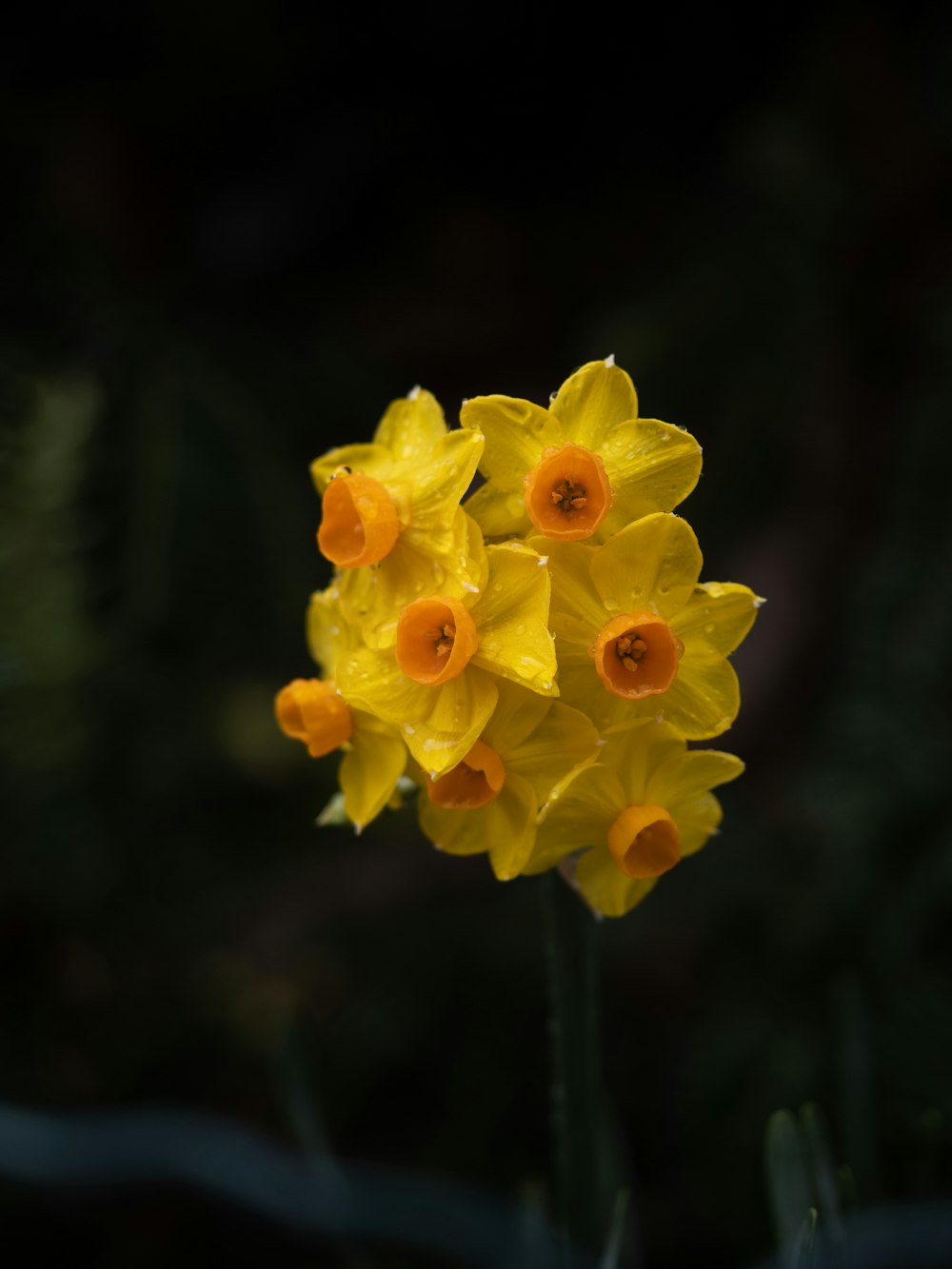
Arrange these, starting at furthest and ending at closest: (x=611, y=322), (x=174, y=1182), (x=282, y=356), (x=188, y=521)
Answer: (x=282, y=356) → (x=611, y=322) → (x=188, y=521) → (x=174, y=1182)

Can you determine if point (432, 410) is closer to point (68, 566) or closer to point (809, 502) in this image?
point (68, 566)

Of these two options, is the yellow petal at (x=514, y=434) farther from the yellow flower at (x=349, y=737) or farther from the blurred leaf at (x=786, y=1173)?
the blurred leaf at (x=786, y=1173)

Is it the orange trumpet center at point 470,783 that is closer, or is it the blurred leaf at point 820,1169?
the orange trumpet center at point 470,783

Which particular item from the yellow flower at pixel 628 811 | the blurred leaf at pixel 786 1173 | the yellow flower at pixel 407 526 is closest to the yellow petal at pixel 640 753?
the yellow flower at pixel 628 811

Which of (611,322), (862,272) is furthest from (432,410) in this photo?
(862,272)

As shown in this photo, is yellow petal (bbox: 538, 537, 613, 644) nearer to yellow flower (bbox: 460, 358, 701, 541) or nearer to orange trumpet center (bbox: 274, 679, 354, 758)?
yellow flower (bbox: 460, 358, 701, 541)

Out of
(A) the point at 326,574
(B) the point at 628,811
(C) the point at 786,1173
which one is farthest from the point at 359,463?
(A) the point at 326,574

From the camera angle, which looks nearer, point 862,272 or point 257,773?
point 257,773
